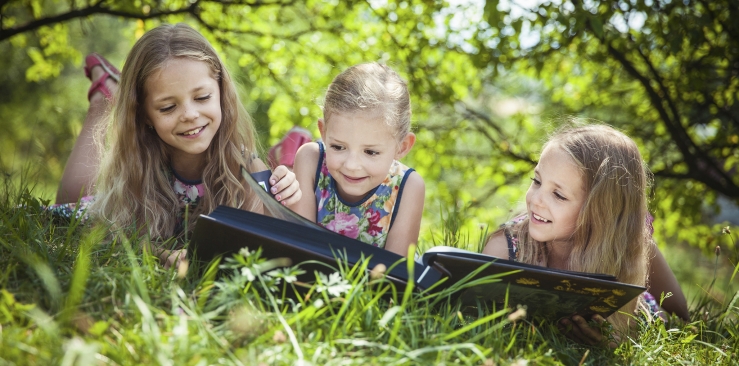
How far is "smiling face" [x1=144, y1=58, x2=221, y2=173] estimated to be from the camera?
2.76m

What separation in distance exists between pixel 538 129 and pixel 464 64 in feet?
3.59

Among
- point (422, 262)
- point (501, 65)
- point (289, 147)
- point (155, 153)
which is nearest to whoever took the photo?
point (422, 262)

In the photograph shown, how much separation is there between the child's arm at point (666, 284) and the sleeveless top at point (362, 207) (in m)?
1.28

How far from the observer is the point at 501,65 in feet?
17.3

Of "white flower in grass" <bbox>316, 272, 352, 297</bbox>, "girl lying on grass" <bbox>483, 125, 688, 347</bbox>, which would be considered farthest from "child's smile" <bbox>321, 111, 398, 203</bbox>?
"white flower in grass" <bbox>316, 272, 352, 297</bbox>

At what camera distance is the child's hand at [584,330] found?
6.89ft

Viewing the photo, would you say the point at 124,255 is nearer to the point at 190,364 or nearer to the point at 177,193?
the point at 190,364

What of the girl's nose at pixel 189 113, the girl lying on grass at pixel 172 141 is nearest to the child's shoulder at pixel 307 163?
the girl lying on grass at pixel 172 141

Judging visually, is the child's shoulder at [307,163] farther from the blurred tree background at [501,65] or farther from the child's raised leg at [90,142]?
the blurred tree background at [501,65]

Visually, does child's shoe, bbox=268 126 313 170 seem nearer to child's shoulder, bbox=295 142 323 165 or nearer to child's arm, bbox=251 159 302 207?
child's shoulder, bbox=295 142 323 165

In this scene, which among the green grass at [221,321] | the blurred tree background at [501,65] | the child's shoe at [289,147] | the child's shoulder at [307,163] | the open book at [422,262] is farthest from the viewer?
the blurred tree background at [501,65]

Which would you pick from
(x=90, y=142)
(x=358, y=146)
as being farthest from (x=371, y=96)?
(x=90, y=142)

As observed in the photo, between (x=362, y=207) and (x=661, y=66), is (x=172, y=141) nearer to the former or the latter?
(x=362, y=207)

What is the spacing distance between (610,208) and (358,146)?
107cm
